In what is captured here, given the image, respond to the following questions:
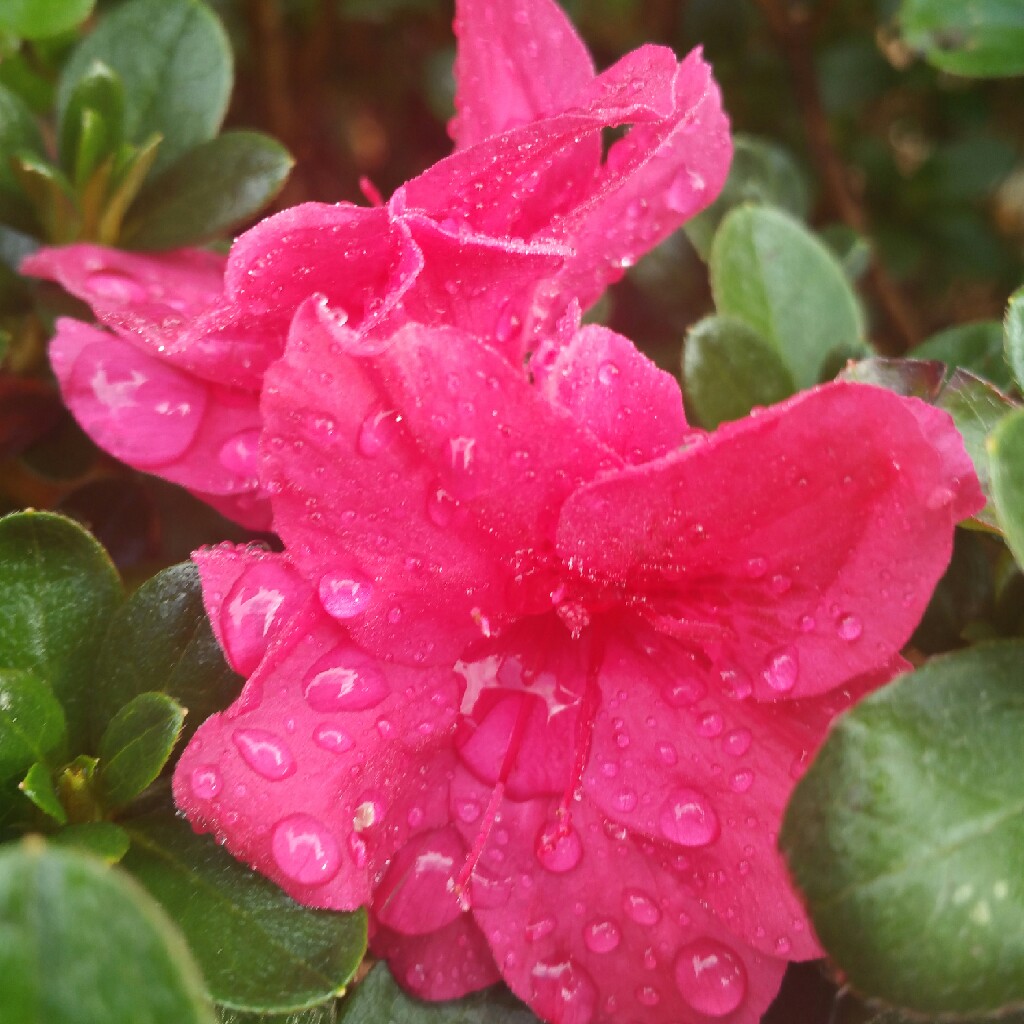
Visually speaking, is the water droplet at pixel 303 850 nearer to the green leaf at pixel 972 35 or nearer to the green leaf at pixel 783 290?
the green leaf at pixel 783 290

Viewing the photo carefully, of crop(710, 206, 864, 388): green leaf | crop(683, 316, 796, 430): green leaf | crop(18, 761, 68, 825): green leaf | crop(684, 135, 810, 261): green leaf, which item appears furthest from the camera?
crop(684, 135, 810, 261): green leaf

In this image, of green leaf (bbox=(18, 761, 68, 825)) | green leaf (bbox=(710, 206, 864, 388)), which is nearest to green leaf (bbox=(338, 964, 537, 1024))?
green leaf (bbox=(18, 761, 68, 825))

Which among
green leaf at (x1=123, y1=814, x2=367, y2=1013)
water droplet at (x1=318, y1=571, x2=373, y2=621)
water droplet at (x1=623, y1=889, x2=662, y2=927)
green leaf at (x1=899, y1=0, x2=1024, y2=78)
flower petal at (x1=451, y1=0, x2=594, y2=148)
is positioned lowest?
water droplet at (x1=623, y1=889, x2=662, y2=927)

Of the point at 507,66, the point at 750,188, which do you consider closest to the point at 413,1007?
the point at 507,66

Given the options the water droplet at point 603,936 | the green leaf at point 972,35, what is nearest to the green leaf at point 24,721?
the water droplet at point 603,936

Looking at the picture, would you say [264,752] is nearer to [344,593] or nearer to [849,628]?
[344,593]

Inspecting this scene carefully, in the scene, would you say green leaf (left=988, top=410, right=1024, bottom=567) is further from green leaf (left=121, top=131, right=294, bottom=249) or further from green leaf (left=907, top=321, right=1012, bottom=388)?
green leaf (left=121, top=131, right=294, bottom=249)
